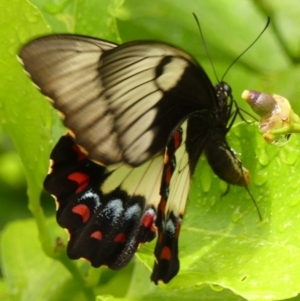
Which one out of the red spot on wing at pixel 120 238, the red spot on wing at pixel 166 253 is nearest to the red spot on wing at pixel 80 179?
the red spot on wing at pixel 120 238

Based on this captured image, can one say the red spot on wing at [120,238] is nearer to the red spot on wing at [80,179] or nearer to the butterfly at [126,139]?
the butterfly at [126,139]

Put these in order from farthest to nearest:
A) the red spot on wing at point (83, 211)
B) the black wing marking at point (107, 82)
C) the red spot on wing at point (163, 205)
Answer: the red spot on wing at point (83, 211) < the red spot on wing at point (163, 205) < the black wing marking at point (107, 82)

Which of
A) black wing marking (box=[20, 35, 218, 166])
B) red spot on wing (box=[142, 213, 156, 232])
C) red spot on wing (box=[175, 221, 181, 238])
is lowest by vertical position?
red spot on wing (box=[142, 213, 156, 232])

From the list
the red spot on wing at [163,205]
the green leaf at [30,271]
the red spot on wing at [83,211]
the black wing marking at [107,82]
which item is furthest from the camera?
the green leaf at [30,271]

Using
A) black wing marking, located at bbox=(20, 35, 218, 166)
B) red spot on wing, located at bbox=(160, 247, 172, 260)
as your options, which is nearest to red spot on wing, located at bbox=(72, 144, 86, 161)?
black wing marking, located at bbox=(20, 35, 218, 166)

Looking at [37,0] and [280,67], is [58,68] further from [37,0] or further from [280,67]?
[280,67]

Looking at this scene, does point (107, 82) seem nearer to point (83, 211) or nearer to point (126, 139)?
point (126, 139)

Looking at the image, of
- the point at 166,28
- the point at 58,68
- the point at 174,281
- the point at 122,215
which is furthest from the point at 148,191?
the point at 166,28

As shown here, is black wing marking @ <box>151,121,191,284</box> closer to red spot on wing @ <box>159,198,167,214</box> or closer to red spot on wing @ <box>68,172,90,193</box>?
red spot on wing @ <box>159,198,167,214</box>
